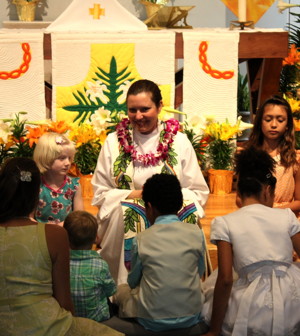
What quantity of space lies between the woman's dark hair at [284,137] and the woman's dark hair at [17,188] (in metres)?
2.01

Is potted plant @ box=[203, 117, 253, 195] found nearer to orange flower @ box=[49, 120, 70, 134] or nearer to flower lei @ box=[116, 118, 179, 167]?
orange flower @ box=[49, 120, 70, 134]

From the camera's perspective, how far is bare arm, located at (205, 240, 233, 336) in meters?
3.49

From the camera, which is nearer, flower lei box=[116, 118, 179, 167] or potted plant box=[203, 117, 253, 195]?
flower lei box=[116, 118, 179, 167]

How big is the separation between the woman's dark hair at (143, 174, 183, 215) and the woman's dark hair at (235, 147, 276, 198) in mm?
313

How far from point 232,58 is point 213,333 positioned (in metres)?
2.92

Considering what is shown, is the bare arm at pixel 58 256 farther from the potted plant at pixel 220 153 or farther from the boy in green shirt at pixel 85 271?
the potted plant at pixel 220 153

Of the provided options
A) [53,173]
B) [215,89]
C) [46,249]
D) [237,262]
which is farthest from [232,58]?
[46,249]

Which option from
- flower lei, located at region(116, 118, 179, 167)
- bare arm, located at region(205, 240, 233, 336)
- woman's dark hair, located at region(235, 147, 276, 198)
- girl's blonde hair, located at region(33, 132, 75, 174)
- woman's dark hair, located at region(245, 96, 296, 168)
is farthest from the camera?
woman's dark hair, located at region(245, 96, 296, 168)

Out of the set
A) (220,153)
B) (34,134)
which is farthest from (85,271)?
(220,153)

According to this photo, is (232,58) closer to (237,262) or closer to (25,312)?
(237,262)

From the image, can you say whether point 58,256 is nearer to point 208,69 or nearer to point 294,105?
point 208,69

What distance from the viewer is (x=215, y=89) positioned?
596 centimetres

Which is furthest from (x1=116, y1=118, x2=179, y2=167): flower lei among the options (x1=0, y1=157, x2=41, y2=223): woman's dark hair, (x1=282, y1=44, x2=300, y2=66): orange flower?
(x1=282, y1=44, x2=300, y2=66): orange flower

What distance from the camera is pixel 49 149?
428 centimetres
